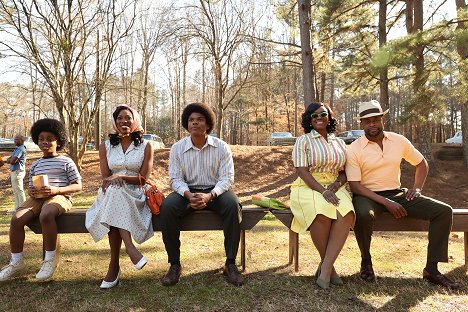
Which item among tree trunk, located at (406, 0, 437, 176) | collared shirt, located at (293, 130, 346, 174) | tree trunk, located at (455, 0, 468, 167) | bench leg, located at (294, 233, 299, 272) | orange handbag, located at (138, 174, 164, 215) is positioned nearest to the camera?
orange handbag, located at (138, 174, 164, 215)

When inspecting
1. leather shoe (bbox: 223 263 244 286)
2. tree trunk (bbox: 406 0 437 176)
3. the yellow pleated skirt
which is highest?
tree trunk (bbox: 406 0 437 176)

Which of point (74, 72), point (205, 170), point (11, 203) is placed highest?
point (74, 72)

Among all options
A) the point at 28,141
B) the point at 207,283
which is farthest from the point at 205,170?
the point at 28,141

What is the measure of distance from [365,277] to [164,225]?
183 cm

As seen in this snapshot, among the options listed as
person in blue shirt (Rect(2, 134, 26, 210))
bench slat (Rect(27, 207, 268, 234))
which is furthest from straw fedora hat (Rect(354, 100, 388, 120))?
person in blue shirt (Rect(2, 134, 26, 210))

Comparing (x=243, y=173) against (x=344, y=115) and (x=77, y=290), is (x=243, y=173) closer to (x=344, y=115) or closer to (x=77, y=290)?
(x=77, y=290)

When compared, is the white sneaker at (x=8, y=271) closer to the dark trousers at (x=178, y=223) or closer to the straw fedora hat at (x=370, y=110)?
the dark trousers at (x=178, y=223)

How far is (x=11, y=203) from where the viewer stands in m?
10.1

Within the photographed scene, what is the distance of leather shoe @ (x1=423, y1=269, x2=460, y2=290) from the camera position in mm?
2963

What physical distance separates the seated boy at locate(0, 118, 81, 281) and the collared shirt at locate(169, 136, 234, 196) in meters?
1.00

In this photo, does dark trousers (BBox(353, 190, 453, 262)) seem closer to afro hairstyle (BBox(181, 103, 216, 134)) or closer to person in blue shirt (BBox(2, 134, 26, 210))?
afro hairstyle (BBox(181, 103, 216, 134))

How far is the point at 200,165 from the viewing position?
3436 millimetres

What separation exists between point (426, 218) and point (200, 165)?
6.96 feet

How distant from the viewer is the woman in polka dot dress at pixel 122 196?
3029 mm
